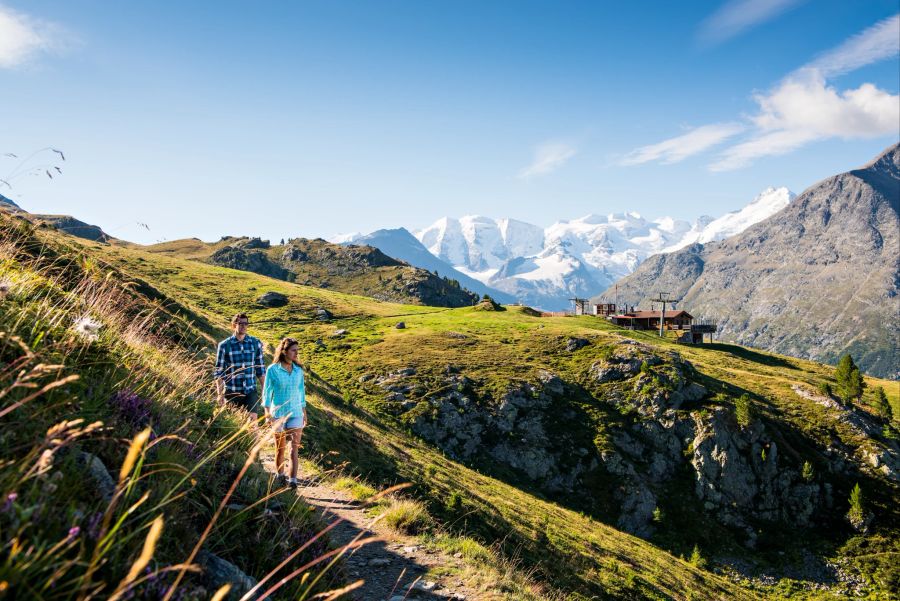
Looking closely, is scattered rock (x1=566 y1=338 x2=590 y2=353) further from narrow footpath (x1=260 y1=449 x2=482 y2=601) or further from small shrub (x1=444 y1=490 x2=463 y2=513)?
narrow footpath (x1=260 y1=449 x2=482 y2=601)

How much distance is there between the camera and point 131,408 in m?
5.67

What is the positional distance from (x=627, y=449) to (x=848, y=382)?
56889 millimetres

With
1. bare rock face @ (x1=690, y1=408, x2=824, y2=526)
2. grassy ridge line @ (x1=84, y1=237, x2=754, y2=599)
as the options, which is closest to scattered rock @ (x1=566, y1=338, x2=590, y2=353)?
bare rock face @ (x1=690, y1=408, x2=824, y2=526)

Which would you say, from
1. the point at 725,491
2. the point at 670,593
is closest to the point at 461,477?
the point at 670,593

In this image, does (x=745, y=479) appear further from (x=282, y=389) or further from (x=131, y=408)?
(x=131, y=408)

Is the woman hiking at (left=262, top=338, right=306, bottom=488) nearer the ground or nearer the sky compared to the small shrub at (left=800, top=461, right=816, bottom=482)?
nearer the sky

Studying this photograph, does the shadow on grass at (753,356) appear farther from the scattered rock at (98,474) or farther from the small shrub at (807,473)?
the scattered rock at (98,474)

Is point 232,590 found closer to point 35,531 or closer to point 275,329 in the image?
point 35,531

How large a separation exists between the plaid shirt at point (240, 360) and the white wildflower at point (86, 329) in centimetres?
582

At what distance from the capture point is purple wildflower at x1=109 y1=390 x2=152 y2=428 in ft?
18.0

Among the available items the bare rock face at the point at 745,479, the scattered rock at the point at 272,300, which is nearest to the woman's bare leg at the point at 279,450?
the bare rock face at the point at 745,479

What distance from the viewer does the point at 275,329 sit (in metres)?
75.5

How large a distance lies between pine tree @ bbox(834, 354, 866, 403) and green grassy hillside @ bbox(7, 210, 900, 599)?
1387cm

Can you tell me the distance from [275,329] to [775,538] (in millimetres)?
69848
